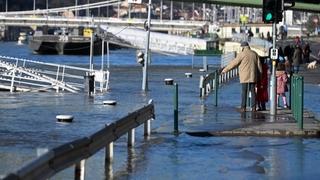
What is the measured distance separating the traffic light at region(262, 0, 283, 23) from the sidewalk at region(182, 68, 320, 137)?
2506 millimetres

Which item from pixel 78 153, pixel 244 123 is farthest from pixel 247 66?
pixel 78 153

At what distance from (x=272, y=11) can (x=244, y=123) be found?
3.31 m

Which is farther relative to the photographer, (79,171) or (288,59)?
(288,59)

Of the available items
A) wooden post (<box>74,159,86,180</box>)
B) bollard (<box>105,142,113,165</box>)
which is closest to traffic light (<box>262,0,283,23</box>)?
bollard (<box>105,142,113,165</box>)

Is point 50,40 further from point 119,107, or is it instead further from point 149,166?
point 149,166

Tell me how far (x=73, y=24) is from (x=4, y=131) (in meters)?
135

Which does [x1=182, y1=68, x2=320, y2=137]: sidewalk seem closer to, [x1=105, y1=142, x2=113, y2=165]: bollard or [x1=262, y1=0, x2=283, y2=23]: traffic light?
[x1=262, y1=0, x2=283, y2=23]: traffic light

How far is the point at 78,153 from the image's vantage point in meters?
10.5

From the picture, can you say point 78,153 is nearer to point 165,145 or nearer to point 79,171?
point 79,171

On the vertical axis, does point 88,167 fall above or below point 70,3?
below

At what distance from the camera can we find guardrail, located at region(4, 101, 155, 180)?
28.2 feet

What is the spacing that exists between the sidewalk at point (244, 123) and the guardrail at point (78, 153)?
2921 millimetres

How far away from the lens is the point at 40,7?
18538 centimetres

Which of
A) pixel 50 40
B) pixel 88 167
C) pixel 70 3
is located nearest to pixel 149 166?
pixel 88 167
